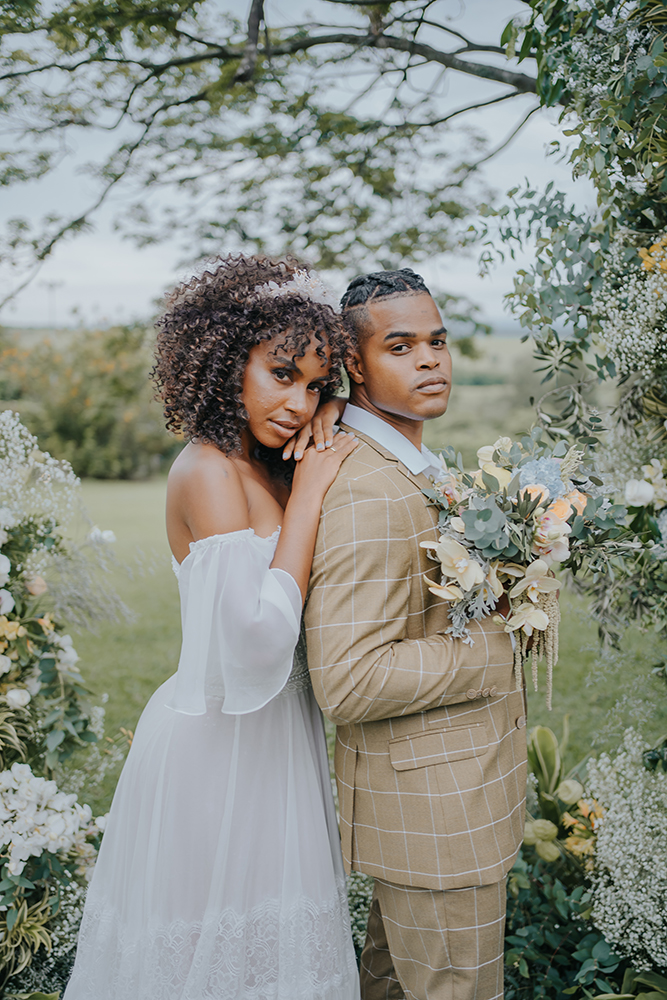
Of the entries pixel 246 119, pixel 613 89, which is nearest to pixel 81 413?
pixel 246 119

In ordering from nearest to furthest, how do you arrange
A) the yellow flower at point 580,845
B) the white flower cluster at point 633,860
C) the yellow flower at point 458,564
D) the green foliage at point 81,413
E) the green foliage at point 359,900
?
the yellow flower at point 458,564 → the white flower cluster at point 633,860 → the yellow flower at point 580,845 → the green foliage at point 359,900 → the green foliage at point 81,413

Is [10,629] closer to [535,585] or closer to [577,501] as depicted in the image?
[535,585]

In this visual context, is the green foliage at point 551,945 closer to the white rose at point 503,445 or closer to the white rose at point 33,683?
the white rose at point 503,445

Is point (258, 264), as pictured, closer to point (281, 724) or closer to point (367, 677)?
point (367, 677)

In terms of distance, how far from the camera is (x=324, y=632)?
5.82 ft

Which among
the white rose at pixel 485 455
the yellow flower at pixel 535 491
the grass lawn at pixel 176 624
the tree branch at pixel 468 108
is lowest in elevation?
the grass lawn at pixel 176 624

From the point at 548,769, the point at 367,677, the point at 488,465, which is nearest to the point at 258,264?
the point at 488,465

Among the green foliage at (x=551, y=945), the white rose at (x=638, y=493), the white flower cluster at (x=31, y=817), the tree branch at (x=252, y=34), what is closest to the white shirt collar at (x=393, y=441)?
the white rose at (x=638, y=493)

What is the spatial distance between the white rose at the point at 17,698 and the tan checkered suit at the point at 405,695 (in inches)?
54.6

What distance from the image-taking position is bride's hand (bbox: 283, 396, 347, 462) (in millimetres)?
2021

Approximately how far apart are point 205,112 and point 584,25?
3.28 metres

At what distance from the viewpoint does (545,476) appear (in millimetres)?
1830

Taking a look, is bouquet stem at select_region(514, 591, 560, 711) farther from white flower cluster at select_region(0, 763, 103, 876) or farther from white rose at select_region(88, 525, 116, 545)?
white rose at select_region(88, 525, 116, 545)

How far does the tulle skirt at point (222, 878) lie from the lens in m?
1.94
